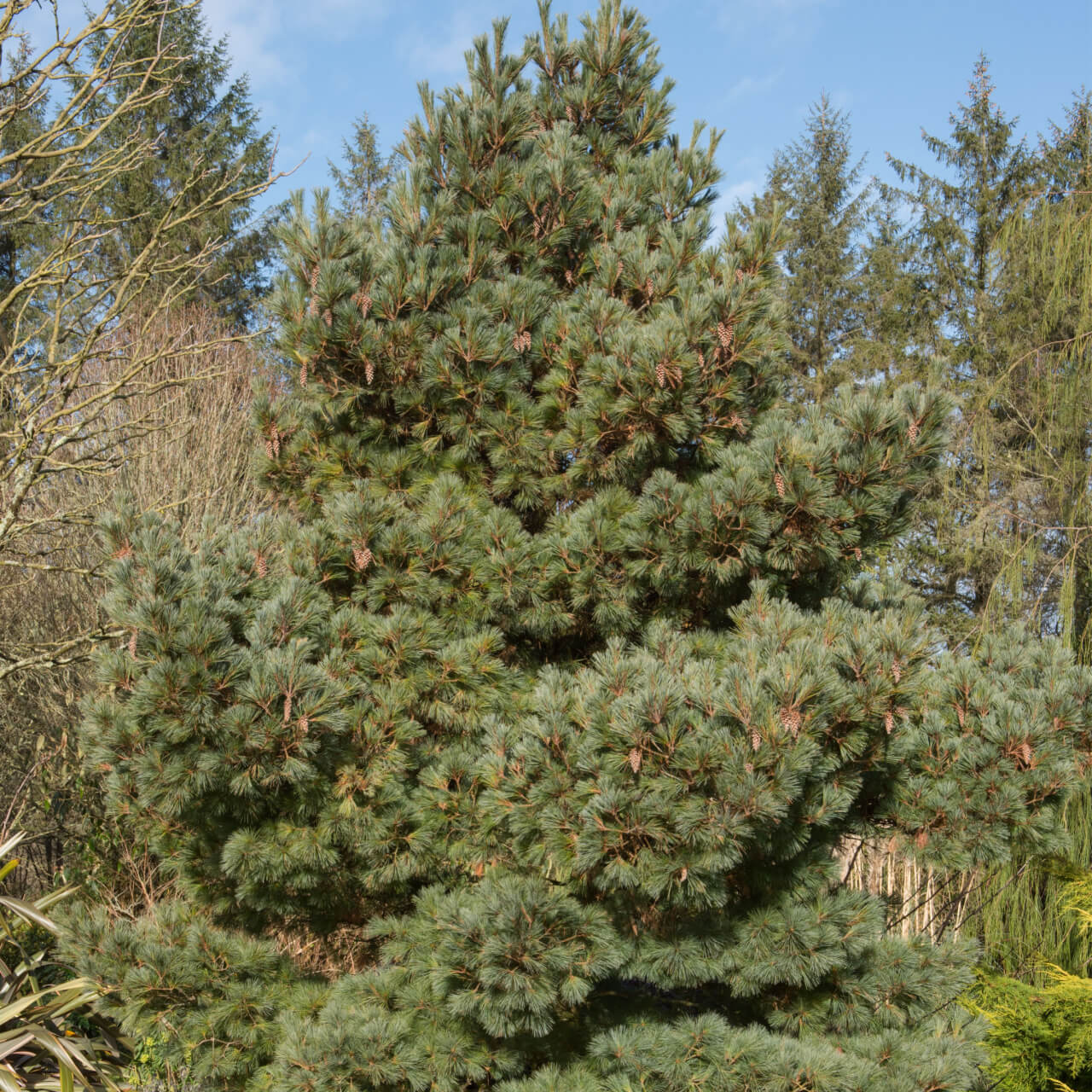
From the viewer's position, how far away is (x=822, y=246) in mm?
16172

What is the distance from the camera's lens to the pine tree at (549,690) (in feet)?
9.32

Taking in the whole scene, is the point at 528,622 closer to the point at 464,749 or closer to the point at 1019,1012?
the point at 464,749

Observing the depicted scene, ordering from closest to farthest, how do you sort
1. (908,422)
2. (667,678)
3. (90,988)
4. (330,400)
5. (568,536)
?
(667,678)
(908,422)
(568,536)
(330,400)
(90,988)

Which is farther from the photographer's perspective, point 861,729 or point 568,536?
point 568,536

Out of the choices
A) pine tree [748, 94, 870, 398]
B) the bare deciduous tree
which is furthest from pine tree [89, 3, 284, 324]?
pine tree [748, 94, 870, 398]

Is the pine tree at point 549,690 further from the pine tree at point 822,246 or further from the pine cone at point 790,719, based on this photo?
the pine tree at point 822,246

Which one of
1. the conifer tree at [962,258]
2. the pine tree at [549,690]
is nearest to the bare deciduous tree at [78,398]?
the pine tree at [549,690]

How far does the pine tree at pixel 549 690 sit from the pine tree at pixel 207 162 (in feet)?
28.6

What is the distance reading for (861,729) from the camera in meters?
2.92

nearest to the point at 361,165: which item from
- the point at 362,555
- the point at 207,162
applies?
the point at 207,162

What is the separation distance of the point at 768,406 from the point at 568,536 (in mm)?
1131

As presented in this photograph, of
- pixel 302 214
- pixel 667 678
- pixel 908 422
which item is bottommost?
pixel 667 678

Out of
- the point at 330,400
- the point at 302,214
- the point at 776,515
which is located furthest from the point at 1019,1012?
the point at 302,214

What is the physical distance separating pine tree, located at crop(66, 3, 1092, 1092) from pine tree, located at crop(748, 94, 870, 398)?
40.8ft
